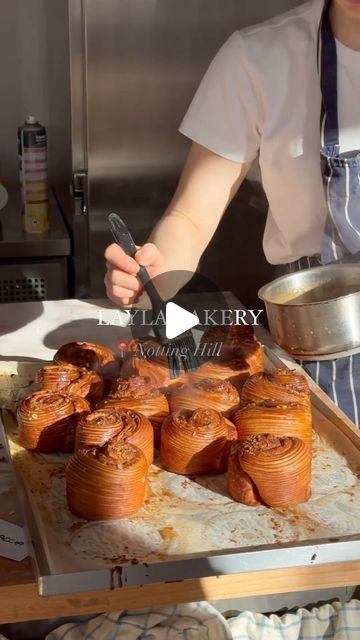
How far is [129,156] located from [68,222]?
0.32 m

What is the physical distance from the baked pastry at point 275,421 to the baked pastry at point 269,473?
6cm

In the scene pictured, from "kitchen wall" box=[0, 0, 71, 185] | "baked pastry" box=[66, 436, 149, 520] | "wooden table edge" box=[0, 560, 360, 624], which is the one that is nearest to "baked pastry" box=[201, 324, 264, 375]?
"baked pastry" box=[66, 436, 149, 520]

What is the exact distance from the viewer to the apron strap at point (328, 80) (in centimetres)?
170

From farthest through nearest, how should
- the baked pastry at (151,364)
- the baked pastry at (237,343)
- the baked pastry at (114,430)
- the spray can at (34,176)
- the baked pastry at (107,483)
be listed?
the spray can at (34,176)
the baked pastry at (237,343)
the baked pastry at (151,364)
the baked pastry at (114,430)
the baked pastry at (107,483)

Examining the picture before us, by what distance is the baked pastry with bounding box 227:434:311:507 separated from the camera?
1.28 metres

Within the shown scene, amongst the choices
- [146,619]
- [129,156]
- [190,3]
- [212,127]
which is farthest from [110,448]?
[190,3]

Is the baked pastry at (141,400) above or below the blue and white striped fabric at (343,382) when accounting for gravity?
above

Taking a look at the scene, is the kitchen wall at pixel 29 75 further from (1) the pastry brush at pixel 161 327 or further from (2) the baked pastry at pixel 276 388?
(2) the baked pastry at pixel 276 388

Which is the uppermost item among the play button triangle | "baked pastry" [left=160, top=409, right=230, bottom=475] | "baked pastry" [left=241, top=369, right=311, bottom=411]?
the play button triangle

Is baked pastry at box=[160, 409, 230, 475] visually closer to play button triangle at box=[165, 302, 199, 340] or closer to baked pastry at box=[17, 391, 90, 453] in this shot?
baked pastry at box=[17, 391, 90, 453]

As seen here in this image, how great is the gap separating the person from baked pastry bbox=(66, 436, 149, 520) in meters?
0.45

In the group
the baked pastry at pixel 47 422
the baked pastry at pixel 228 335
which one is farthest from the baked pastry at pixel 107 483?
the baked pastry at pixel 228 335

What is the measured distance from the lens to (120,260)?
1.51m

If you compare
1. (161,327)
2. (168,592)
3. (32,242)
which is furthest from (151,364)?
(32,242)
